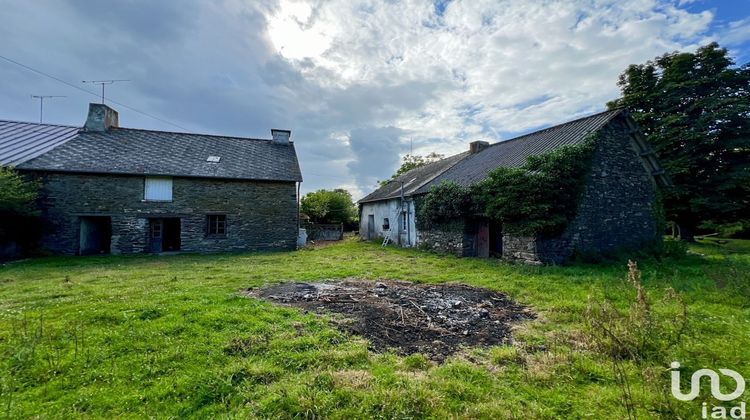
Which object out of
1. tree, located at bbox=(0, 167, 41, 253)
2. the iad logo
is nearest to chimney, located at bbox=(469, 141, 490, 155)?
the iad logo

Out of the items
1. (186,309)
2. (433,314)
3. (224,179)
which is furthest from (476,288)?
(224,179)

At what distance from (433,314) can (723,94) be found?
2244 centimetres

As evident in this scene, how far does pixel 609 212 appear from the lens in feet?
37.2

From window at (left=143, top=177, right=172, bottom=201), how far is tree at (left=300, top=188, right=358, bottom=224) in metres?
12.2

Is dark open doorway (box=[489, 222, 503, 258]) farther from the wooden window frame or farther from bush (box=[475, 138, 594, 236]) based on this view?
the wooden window frame

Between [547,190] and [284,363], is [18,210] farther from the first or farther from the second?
[547,190]

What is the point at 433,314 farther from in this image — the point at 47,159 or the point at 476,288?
the point at 47,159

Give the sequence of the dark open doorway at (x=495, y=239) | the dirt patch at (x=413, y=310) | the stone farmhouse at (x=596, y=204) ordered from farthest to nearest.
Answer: the dark open doorway at (x=495, y=239), the stone farmhouse at (x=596, y=204), the dirt patch at (x=413, y=310)

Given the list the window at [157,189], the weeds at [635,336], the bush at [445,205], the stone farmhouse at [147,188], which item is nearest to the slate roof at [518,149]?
the bush at [445,205]

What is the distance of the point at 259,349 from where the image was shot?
4043 mm

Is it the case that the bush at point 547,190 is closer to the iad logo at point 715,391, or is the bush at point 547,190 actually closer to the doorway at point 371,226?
the iad logo at point 715,391

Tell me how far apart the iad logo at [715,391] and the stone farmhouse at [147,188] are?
53.6 ft

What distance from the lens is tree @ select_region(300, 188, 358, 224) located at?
26922 millimetres

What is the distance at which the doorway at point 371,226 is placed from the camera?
22373 millimetres
